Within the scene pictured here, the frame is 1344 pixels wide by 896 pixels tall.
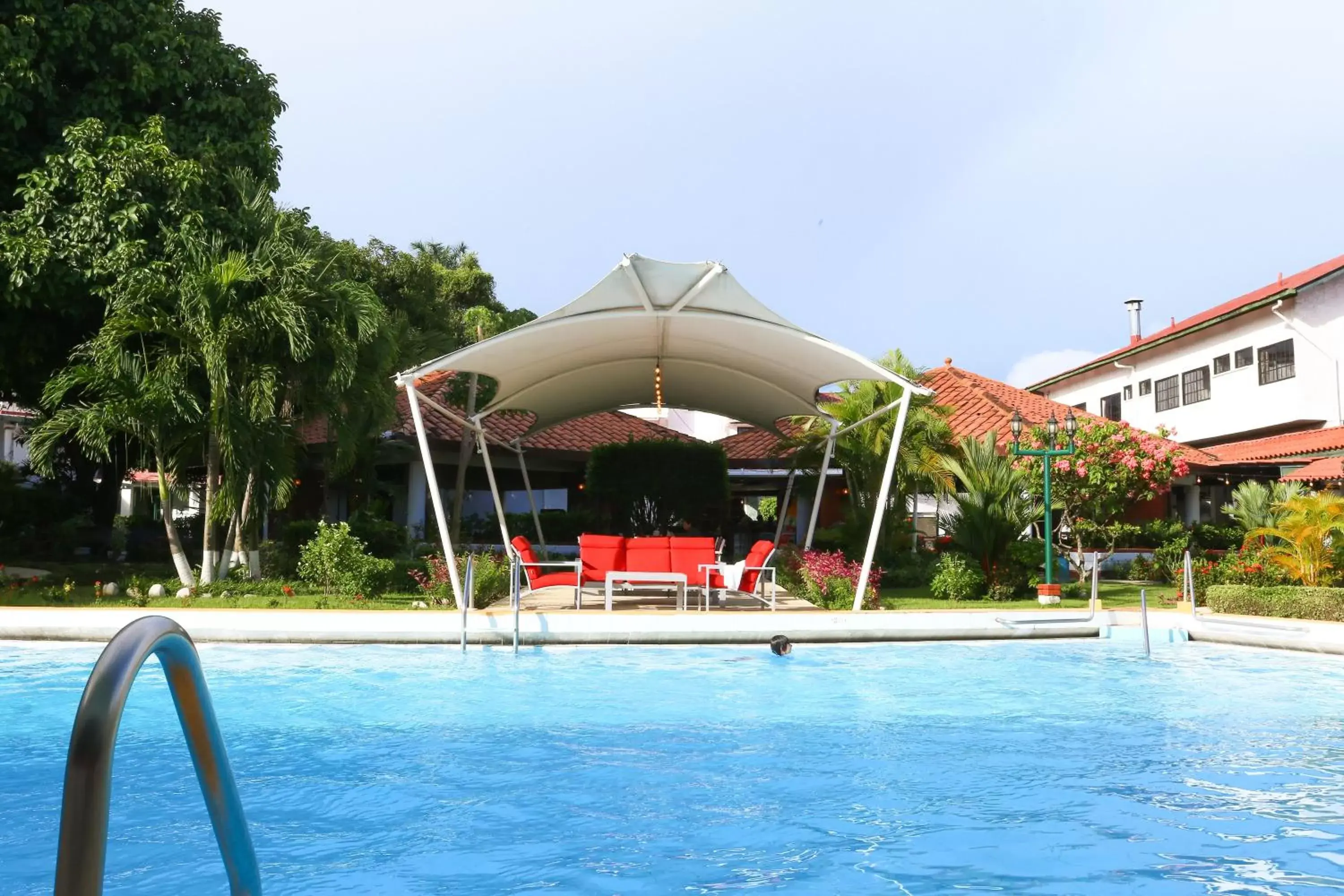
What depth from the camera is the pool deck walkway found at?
467 inches

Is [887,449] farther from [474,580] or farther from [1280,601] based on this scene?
[474,580]

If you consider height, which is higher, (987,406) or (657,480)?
(987,406)

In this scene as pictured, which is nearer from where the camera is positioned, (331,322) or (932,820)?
(932,820)

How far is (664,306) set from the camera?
14.2 metres

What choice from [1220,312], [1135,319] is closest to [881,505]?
[1220,312]

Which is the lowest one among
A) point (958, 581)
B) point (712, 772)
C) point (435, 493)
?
point (712, 772)

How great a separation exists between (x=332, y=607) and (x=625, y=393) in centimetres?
851

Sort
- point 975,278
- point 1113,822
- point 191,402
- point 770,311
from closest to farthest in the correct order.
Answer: point 1113,822
point 770,311
point 191,402
point 975,278

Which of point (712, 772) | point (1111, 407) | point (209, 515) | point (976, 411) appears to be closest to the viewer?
point (712, 772)

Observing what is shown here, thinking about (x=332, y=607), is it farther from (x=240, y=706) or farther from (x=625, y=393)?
(x=625, y=393)

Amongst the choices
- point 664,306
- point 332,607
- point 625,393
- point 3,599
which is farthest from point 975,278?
point 3,599

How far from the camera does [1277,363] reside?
27.7 m

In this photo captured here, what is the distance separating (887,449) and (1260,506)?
654cm

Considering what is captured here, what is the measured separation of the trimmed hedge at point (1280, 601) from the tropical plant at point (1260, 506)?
331 cm
